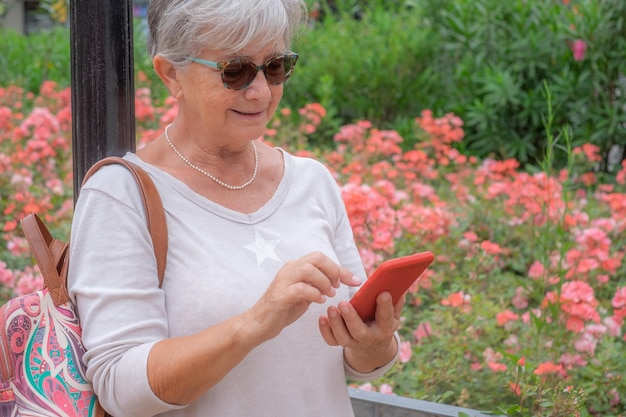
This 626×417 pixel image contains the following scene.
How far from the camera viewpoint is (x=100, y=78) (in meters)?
1.93

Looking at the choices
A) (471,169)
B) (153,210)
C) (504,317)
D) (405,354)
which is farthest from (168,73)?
(471,169)

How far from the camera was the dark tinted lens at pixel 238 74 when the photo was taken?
1685 millimetres

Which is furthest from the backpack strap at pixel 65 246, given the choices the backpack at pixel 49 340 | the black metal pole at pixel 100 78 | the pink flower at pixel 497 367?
the pink flower at pixel 497 367

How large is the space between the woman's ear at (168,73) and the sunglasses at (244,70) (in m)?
0.08

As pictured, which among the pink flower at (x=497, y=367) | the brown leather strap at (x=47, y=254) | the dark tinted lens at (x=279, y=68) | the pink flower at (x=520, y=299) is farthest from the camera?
the pink flower at (x=520, y=299)

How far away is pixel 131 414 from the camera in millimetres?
1619

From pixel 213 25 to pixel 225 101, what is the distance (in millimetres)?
151

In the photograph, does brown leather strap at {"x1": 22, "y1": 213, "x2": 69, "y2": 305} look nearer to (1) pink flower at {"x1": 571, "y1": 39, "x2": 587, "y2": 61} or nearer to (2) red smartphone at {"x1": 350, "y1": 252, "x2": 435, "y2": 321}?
(2) red smartphone at {"x1": 350, "y1": 252, "x2": 435, "y2": 321}

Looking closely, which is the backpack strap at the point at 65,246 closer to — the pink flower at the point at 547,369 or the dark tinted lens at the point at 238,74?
the dark tinted lens at the point at 238,74

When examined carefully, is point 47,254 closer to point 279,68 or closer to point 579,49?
point 279,68

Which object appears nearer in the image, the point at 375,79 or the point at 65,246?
the point at 65,246

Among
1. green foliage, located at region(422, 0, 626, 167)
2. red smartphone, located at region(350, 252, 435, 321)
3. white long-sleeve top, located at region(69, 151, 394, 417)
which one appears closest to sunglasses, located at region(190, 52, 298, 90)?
white long-sleeve top, located at region(69, 151, 394, 417)

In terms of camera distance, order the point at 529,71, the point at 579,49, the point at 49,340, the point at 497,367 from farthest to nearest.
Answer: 1. the point at 529,71
2. the point at 579,49
3. the point at 497,367
4. the point at 49,340

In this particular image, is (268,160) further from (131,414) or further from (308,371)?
(131,414)
